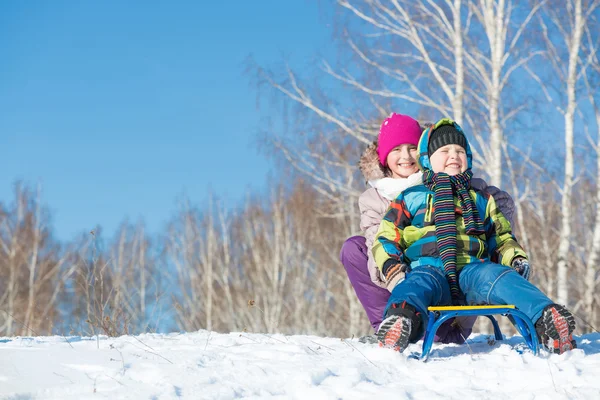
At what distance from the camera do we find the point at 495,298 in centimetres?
320

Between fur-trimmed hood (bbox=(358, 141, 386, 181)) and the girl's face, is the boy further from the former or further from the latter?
fur-trimmed hood (bbox=(358, 141, 386, 181))

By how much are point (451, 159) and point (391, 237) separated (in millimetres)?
589

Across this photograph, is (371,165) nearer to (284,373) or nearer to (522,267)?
(522,267)

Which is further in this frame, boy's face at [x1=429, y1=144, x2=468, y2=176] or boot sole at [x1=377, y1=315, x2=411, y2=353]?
boy's face at [x1=429, y1=144, x2=468, y2=176]

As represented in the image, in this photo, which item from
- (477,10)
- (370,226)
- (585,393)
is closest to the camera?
(585,393)

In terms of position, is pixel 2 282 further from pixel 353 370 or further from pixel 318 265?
pixel 353 370

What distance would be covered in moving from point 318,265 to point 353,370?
49.4 feet

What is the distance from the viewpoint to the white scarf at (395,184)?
4117 millimetres

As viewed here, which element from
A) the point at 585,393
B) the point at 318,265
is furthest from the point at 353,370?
the point at 318,265

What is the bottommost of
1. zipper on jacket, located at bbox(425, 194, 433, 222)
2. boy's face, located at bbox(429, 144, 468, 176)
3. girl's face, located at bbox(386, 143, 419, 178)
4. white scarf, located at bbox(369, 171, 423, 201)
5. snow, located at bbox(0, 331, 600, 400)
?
snow, located at bbox(0, 331, 600, 400)

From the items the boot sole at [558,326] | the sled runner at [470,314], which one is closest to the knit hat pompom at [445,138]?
the sled runner at [470,314]

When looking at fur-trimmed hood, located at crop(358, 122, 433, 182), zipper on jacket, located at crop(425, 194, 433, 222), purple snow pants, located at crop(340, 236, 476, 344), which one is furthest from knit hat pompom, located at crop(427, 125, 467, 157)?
purple snow pants, located at crop(340, 236, 476, 344)

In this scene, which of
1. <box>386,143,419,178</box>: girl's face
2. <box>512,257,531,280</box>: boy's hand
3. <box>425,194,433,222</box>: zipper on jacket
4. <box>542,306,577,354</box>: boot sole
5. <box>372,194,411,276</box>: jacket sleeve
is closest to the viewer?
<box>542,306,577,354</box>: boot sole

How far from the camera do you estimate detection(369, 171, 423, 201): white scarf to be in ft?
13.5
